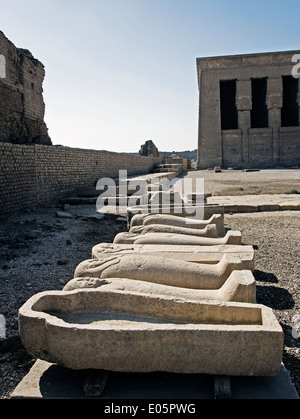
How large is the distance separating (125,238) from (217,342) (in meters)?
2.48

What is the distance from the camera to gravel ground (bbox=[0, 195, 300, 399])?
290 centimetres

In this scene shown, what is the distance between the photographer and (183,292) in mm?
2752

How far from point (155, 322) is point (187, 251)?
1.51m

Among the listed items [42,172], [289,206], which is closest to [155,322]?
[289,206]

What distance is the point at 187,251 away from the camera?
3920 millimetres

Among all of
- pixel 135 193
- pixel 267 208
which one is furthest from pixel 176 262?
pixel 135 193

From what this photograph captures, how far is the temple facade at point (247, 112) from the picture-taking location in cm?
2478

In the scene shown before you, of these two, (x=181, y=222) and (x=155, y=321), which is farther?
(x=181, y=222)

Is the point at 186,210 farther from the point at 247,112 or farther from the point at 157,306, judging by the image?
the point at 247,112
